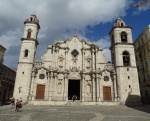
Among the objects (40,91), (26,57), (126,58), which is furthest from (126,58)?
(26,57)

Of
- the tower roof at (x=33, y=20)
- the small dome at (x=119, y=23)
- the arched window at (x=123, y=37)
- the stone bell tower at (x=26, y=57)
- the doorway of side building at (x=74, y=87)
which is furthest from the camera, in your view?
the small dome at (x=119, y=23)

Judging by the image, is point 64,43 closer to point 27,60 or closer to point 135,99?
point 27,60

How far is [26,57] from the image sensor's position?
3092 cm

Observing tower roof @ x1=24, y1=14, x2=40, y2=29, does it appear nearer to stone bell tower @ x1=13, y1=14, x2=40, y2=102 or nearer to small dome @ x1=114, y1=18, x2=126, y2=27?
stone bell tower @ x1=13, y1=14, x2=40, y2=102

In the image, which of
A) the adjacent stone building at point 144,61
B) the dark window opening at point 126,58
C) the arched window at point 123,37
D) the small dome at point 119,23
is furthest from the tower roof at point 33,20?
the adjacent stone building at point 144,61

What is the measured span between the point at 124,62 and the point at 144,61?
24.9 feet

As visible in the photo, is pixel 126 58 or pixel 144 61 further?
pixel 144 61

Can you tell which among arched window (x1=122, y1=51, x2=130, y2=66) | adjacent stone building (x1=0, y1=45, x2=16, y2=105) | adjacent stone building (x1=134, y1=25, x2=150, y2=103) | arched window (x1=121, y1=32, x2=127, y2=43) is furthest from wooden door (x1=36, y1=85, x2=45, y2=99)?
adjacent stone building (x1=134, y1=25, x2=150, y2=103)

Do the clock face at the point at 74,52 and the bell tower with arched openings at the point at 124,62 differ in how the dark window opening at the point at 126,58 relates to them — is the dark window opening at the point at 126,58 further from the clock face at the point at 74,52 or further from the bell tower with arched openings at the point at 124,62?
the clock face at the point at 74,52

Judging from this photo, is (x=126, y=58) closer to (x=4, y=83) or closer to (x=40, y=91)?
(x=40, y=91)

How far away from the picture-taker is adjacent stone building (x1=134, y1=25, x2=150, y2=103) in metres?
35.1

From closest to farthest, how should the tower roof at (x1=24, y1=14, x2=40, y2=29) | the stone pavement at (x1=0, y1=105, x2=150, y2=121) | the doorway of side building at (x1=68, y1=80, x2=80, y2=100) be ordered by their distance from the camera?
the stone pavement at (x1=0, y1=105, x2=150, y2=121) → the tower roof at (x1=24, y1=14, x2=40, y2=29) → the doorway of side building at (x1=68, y1=80, x2=80, y2=100)

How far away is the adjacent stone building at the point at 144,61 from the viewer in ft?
115

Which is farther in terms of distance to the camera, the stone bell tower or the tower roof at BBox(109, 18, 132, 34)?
the tower roof at BBox(109, 18, 132, 34)
